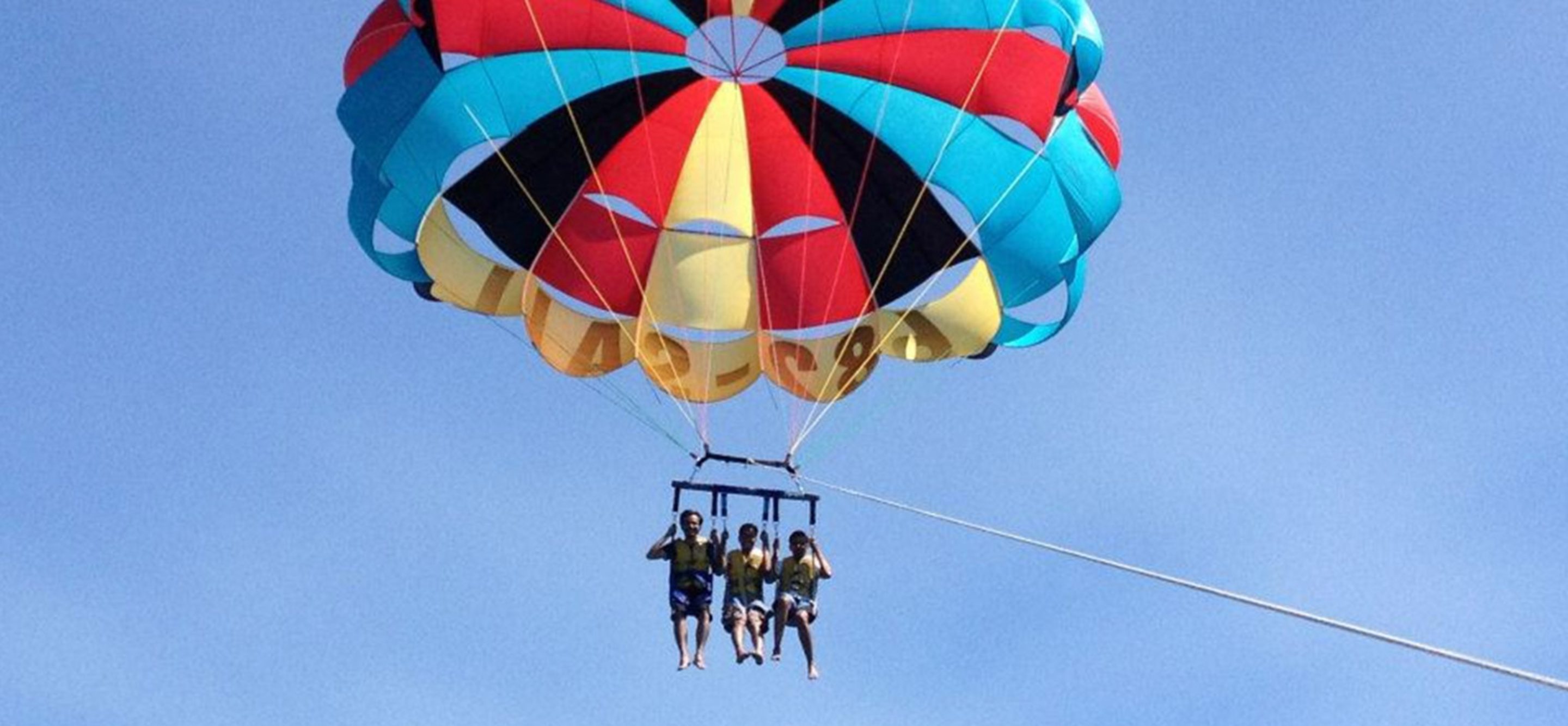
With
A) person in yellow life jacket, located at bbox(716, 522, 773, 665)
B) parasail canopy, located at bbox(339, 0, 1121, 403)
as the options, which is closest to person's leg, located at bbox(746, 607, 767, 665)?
person in yellow life jacket, located at bbox(716, 522, 773, 665)

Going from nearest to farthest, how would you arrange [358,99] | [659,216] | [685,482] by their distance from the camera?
[685,482]
[358,99]
[659,216]

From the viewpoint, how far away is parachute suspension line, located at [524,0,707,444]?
1227 cm

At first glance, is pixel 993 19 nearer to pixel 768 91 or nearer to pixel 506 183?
pixel 768 91

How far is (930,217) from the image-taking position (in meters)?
12.8

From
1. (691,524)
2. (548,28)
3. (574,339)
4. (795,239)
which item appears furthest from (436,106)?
(691,524)

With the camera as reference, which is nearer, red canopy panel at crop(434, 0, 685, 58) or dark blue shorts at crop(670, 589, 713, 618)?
dark blue shorts at crop(670, 589, 713, 618)

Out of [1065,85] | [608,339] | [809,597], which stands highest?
[1065,85]

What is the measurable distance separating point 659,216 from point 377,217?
1716mm

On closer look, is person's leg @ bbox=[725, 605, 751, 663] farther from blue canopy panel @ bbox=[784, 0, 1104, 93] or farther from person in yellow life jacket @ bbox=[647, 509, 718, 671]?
blue canopy panel @ bbox=[784, 0, 1104, 93]

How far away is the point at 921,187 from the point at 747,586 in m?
2.82

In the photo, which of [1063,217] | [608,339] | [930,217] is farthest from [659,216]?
[1063,217]

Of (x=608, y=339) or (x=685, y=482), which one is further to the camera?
(x=608, y=339)

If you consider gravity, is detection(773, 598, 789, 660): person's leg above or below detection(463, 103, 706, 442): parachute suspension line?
below

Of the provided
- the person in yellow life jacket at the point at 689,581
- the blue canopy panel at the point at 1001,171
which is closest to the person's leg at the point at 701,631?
the person in yellow life jacket at the point at 689,581
